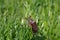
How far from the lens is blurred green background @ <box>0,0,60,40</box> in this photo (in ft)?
10.3

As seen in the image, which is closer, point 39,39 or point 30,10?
point 39,39

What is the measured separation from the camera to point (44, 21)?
361cm

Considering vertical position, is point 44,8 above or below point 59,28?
above

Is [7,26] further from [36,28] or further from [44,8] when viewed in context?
[44,8]

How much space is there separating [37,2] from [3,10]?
1.72ft

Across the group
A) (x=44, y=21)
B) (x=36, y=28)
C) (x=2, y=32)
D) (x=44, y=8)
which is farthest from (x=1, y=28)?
(x=44, y=8)

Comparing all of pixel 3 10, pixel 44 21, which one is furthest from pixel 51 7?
pixel 3 10

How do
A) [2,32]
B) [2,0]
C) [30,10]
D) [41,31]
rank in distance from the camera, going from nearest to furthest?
[2,32] → [41,31] → [30,10] → [2,0]

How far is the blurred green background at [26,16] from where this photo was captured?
3.14 m

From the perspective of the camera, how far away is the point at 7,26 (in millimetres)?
3188

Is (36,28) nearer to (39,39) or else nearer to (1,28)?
(39,39)

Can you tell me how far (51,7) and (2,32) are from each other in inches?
41.0

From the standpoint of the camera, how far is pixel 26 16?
3736 mm

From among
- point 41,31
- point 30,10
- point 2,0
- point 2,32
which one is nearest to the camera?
point 2,32
